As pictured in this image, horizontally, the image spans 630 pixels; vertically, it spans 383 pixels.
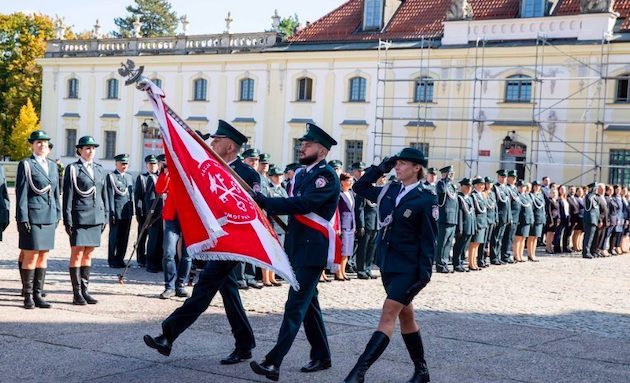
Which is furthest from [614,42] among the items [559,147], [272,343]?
[272,343]

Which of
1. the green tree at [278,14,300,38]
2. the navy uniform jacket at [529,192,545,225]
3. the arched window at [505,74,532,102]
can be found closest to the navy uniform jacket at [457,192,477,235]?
the navy uniform jacket at [529,192,545,225]

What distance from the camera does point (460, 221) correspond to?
60.8 ft

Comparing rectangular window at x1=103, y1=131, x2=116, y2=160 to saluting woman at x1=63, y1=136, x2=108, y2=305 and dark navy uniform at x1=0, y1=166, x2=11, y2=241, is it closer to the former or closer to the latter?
dark navy uniform at x1=0, y1=166, x2=11, y2=241

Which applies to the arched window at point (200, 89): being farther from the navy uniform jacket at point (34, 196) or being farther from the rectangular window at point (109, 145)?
the navy uniform jacket at point (34, 196)

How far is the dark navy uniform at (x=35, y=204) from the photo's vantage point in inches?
423

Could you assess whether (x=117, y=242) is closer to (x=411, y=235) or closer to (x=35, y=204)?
(x=35, y=204)

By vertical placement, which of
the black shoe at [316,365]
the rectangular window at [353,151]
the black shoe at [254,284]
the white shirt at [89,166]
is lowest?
the black shoe at [254,284]

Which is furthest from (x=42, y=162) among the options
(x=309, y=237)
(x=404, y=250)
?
(x=404, y=250)

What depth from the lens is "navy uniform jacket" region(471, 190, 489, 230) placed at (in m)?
19.0

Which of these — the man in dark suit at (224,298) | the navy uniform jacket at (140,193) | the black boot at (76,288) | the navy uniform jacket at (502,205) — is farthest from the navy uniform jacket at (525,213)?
the man in dark suit at (224,298)

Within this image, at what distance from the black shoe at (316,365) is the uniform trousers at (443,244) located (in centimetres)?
1010

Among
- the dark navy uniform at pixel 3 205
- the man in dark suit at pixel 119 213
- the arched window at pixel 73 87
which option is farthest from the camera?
the arched window at pixel 73 87

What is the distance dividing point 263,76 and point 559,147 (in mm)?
14620

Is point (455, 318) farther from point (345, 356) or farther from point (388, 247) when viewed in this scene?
point (388, 247)
